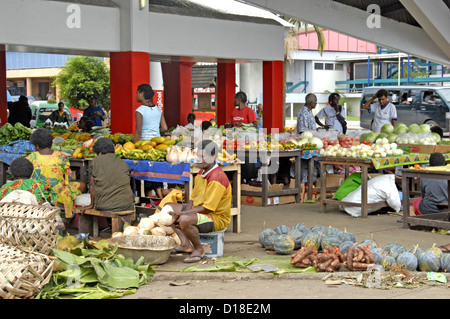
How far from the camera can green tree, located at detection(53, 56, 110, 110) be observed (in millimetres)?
34188

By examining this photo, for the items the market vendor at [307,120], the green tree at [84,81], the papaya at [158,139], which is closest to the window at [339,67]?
the green tree at [84,81]

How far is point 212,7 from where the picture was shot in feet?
45.7

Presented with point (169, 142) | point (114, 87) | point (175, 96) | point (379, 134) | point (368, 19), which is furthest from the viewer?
point (175, 96)

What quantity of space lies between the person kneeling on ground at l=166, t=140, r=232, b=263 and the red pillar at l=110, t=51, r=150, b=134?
15.5ft

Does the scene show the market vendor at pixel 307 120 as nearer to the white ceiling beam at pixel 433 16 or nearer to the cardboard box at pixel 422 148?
the cardboard box at pixel 422 148

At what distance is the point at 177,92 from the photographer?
19031 mm

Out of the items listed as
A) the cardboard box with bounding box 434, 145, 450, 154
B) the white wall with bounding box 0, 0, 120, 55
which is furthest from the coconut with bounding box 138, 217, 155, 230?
the cardboard box with bounding box 434, 145, 450, 154

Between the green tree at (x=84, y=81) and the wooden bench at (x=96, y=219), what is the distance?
86.7ft

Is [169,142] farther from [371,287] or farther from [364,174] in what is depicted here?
[371,287]

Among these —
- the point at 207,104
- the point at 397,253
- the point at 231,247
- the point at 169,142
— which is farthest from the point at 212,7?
the point at 207,104

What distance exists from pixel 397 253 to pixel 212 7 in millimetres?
8840

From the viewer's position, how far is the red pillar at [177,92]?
18953 mm

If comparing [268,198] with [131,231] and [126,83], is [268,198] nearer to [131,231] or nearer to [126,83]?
[126,83]

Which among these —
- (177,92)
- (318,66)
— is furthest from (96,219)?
(318,66)
